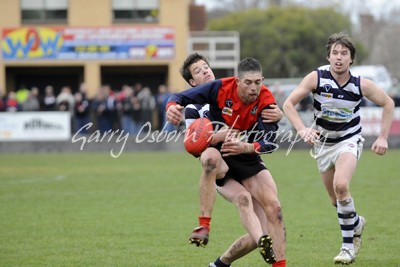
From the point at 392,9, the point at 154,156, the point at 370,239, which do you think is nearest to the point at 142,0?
the point at 154,156

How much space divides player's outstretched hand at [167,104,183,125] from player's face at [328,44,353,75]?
1.84m

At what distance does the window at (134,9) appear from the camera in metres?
36.5

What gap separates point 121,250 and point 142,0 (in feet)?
92.3

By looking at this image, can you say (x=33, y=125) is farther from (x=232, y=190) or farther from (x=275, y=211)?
(x=275, y=211)

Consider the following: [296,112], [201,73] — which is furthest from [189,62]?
[296,112]

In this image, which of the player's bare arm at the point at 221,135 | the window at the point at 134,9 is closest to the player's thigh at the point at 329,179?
the player's bare arm at the point at 221,135

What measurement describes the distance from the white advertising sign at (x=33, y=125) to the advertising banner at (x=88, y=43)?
909 cm

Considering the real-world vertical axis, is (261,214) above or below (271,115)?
below

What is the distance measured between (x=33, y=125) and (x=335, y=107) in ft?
62.6

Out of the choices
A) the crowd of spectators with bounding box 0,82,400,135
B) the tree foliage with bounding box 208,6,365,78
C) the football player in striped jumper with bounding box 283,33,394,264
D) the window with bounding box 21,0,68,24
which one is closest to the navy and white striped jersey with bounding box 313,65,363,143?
the football player in striped jumper with bounding box 283,33,394,264

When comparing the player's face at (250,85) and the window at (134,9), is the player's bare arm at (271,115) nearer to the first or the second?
the player's face at (250,85)

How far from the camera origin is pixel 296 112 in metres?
8.53

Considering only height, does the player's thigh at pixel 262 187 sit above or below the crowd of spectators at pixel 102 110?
above

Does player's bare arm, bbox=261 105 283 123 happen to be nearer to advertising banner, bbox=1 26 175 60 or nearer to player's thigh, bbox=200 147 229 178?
player's thigh, bbox=200 147 229 178
